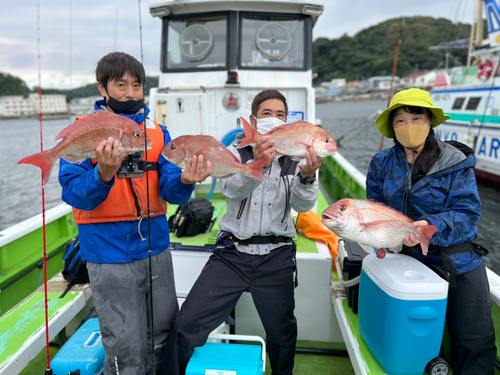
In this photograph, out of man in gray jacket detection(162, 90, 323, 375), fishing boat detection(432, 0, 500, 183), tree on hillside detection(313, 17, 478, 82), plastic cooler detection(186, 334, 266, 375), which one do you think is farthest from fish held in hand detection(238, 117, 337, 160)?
tree on hillside detection(313, 17, 478, 82)

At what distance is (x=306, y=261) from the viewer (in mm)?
3154

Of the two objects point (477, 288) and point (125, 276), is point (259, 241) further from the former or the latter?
point (477, 288)

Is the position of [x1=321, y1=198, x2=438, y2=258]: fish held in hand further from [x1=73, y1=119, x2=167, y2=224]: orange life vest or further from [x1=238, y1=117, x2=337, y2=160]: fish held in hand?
[x1=73, y1=119, x2=167, y2=224]: orange life vest

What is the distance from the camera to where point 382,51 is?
184 ft

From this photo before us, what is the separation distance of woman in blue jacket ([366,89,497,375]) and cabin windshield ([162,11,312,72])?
3273 mm

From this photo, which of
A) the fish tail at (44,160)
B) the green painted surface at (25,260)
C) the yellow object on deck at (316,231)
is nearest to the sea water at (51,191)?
the green painted surface at (25,260)

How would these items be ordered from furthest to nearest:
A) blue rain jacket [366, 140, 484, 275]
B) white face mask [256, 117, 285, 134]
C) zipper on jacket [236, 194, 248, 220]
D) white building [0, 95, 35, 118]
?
white building [0, 95, 35, 118] < zipper on jacket [236, 194, 248, 220] < white face mask [256, 117, 285, 134] < blue rain jacket [366, 140, 484, 275]

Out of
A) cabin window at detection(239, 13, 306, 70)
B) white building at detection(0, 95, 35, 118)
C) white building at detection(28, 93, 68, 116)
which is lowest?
white building at detection(28, 93, 68, 116)

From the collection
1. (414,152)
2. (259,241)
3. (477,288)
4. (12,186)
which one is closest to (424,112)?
(414,152)

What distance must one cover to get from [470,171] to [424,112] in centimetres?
50

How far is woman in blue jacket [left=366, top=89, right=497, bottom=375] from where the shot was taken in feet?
6.93

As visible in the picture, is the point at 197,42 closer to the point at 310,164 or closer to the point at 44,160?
the point at 310,164

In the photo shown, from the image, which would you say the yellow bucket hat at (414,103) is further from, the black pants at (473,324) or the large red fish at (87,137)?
the large red fish at (87,137)

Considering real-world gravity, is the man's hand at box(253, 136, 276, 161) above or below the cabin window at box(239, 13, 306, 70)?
below
